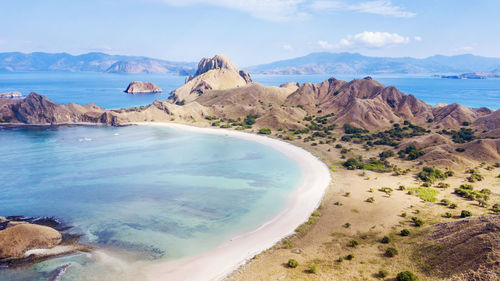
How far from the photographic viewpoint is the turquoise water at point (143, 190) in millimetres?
44531

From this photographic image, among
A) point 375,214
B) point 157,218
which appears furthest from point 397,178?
point 157,218

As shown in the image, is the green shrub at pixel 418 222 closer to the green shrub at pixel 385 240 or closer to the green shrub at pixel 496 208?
the green shrub at pixel 385 240

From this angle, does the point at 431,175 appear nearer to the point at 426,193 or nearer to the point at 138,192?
the point at 426,193

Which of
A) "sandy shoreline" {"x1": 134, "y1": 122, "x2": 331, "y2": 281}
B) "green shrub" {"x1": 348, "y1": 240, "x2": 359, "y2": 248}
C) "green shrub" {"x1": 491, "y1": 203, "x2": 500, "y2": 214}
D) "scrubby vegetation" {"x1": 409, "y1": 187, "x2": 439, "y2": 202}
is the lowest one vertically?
"sandy shoreline" {"x1": 134, "y1": 122, "x2": 331, "y2": 281}

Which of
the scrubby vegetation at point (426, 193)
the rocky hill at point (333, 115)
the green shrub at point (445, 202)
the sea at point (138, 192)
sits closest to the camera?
the sea at point (138, 192)

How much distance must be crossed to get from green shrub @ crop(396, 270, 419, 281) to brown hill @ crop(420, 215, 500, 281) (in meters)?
2.78

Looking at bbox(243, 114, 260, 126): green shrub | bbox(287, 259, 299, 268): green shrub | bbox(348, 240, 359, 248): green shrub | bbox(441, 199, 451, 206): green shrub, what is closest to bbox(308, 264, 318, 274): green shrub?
bbox(287, 259, 299, 268): green shrub

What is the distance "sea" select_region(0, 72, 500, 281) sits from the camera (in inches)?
1666

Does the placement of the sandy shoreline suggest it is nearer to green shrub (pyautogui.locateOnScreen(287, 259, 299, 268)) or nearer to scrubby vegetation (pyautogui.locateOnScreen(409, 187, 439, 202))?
green shrub (pyautogui.locateOnScreen(287, 259, 299, 268))

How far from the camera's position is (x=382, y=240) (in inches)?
1624

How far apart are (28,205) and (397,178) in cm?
8178

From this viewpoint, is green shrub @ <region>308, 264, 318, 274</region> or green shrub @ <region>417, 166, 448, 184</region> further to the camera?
green shrub @ <region>417, 166, 448, 184</region>

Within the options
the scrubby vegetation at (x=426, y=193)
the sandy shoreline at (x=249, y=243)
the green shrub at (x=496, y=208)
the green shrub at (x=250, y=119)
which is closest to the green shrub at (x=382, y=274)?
the sandy shoreline at (x=249, y=243)

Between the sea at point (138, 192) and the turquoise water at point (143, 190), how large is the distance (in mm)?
189
